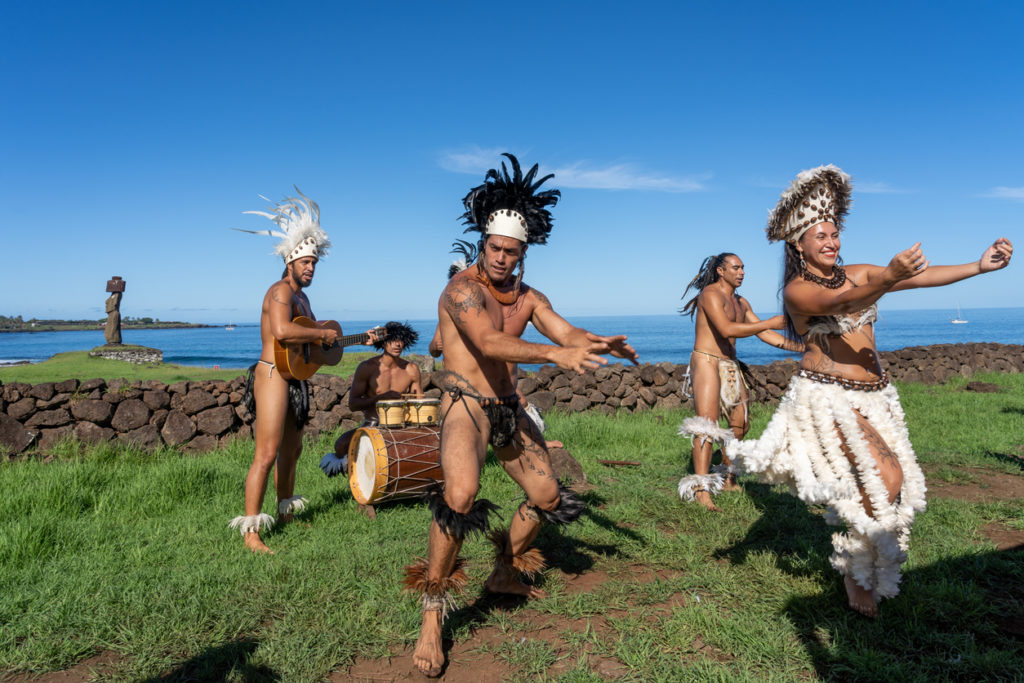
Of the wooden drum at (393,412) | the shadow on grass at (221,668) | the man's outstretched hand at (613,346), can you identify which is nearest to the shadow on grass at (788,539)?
the man's outstretched hand at (613,346)

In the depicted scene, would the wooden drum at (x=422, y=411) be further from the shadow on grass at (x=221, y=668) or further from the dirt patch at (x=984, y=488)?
the dirt patch at (x=984, y=488)

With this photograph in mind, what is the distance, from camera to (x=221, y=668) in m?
3.34

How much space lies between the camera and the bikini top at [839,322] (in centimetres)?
369

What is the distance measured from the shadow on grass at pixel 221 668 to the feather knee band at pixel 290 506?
218 cm

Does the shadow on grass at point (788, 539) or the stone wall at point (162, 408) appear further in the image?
the stone wall at point (162, 408)

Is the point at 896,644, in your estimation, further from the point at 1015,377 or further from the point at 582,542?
the point at 1015,377

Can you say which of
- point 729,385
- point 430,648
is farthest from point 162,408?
point 729,385

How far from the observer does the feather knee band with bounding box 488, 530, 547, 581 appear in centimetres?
401

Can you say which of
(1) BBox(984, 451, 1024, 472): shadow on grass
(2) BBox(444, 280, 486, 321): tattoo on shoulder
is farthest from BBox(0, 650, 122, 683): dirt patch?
(1) BBox(984, 451, 1024, 472): shadow on grass

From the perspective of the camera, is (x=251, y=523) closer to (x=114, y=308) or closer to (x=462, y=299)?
(x=462, y=299)

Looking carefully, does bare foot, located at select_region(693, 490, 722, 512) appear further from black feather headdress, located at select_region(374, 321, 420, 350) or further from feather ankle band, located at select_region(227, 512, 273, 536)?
feather ankle band, located at select_region(227, 512, 273, 536)

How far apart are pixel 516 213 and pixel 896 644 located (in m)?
3.06

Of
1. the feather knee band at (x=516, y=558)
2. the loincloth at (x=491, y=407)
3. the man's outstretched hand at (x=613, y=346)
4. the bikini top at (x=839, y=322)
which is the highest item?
the bikini top at (x=839, y=322)

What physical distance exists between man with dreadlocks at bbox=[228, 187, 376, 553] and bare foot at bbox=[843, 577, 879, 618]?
4.07m
